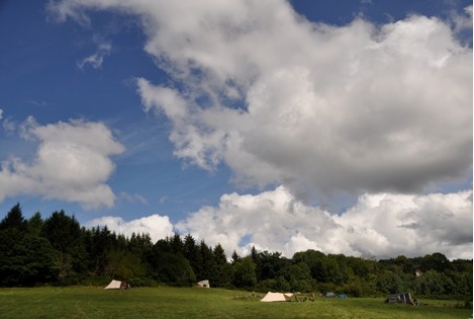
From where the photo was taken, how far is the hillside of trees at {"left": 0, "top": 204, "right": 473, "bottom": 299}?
84562 mm

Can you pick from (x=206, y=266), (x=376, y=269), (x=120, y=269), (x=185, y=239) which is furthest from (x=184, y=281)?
(x=376, y=269)

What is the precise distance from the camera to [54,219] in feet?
365

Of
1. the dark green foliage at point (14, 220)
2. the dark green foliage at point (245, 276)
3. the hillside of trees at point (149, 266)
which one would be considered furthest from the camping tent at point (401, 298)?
the dark green foliage at point (14, 220)

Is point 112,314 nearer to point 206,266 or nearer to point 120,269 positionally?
point 120,269

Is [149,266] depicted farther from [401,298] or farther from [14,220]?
[401,298]

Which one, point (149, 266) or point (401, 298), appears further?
point (149, 266)

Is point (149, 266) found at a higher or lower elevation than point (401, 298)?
higher

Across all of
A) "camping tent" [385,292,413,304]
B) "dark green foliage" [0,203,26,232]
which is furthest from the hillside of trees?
"camping tent" [385,292,413,304]

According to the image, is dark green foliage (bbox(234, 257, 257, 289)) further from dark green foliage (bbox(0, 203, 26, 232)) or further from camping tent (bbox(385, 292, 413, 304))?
dark green foliage (bbox(0, 203, 26, 232))

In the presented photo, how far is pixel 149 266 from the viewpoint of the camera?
112 meters

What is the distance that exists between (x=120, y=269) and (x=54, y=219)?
25202 mm

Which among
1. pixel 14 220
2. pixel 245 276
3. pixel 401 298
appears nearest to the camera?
pixel 401 298

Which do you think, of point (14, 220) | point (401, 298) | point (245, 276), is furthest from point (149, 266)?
point (401, 298)

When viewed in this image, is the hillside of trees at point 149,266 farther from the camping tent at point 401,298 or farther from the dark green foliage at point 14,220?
the camping tent at point 401,298
